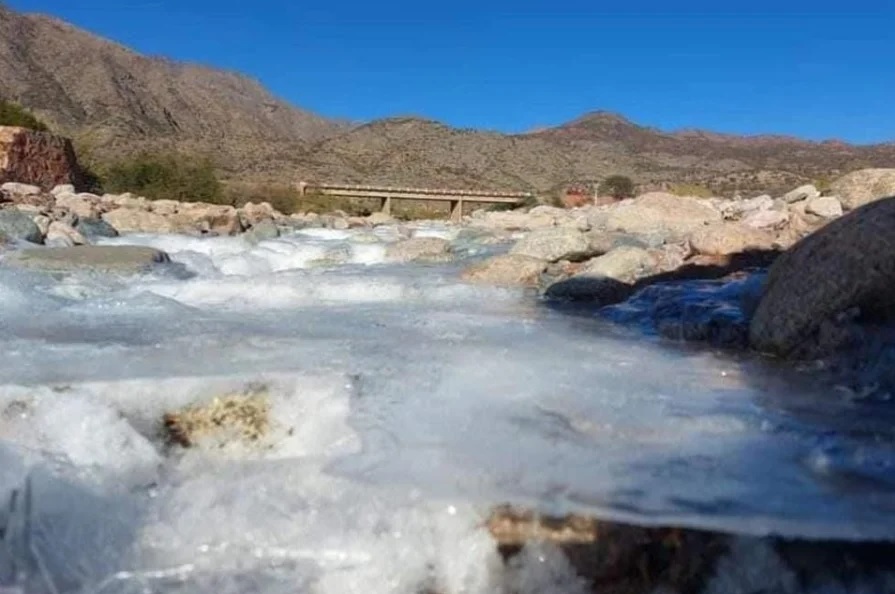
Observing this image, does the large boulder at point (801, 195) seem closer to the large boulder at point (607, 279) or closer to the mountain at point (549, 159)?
the large boulder at point (607, 279)

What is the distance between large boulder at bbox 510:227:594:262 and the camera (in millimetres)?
7465

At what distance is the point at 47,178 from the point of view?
539 inches

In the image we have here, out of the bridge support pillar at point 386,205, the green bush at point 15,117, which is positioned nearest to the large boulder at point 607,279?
the green bush at point 15,117

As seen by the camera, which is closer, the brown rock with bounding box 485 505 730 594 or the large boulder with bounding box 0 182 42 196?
the brown rock with bounding box 485 505 730 594

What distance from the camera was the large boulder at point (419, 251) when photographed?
8.89 meters

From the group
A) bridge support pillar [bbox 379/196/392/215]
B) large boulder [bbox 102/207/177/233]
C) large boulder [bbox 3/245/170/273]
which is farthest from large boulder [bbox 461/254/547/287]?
bridge support pillar [bbox 379/196/392/215]

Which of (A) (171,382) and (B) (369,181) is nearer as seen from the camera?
(A) (171,382)

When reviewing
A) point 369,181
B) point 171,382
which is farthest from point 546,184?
point 171,382

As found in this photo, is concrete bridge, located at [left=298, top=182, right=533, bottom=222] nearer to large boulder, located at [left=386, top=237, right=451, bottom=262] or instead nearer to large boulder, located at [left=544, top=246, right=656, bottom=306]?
large boulder, located at [left=386, top=237, right=451, bottom=262]

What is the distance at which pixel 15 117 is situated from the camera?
15562mm

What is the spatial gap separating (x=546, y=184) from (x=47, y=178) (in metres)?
31.1

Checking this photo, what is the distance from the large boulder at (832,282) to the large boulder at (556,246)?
131 inches

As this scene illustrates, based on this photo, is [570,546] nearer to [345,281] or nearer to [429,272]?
[345,281]

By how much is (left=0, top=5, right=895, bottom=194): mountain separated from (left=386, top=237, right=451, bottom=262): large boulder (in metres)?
21.6
